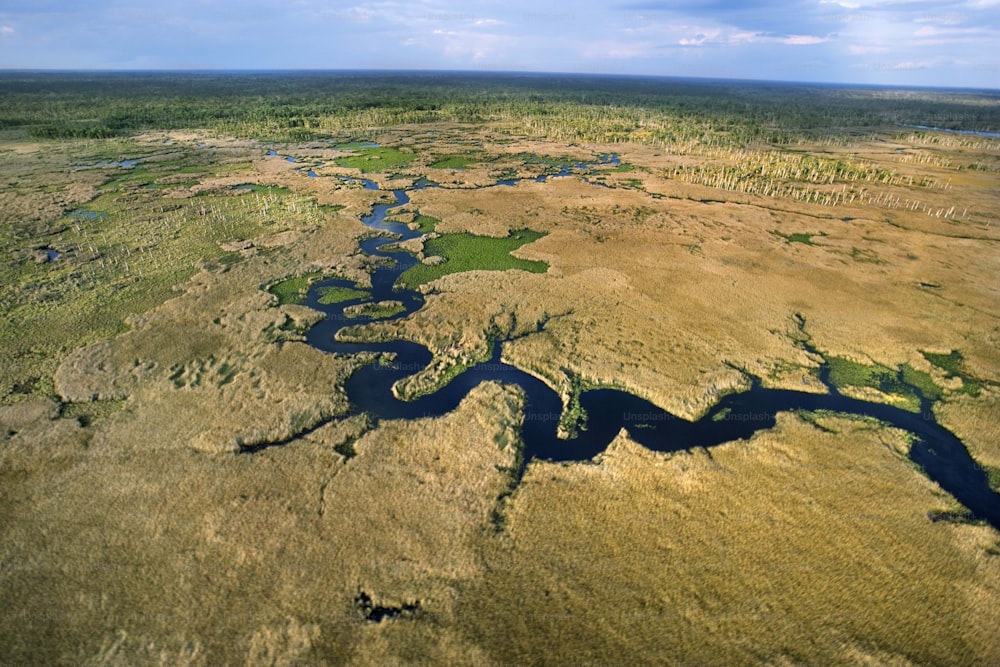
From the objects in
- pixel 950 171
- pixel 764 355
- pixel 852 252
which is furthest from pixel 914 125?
pixel 764 355

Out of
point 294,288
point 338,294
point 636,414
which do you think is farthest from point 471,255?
point 636,414

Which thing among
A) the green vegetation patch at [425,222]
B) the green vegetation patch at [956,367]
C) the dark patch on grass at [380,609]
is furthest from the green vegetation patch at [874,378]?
the green vegetation patch at [425,222]

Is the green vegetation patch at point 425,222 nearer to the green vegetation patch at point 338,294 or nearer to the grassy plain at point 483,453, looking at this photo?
the grassy plain at point 483,453

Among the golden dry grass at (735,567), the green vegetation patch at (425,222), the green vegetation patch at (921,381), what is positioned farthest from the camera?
the green vegetation patch at (425,222)

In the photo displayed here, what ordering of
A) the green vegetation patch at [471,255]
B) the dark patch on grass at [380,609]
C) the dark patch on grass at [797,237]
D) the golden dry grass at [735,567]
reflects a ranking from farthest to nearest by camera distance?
1. the dark patch on grass at [797,237]
2. the green vegetation patch at [471,255]
3. the dark patch on grass at [380,609]
4. the golden dry grass at [735,567]

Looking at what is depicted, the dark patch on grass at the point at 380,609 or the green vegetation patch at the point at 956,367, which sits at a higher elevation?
the green vegetation patch at the point at 956,367

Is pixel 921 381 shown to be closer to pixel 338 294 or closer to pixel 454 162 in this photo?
pixel 338 294

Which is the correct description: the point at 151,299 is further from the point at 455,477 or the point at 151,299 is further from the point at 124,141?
the point at 124,141
